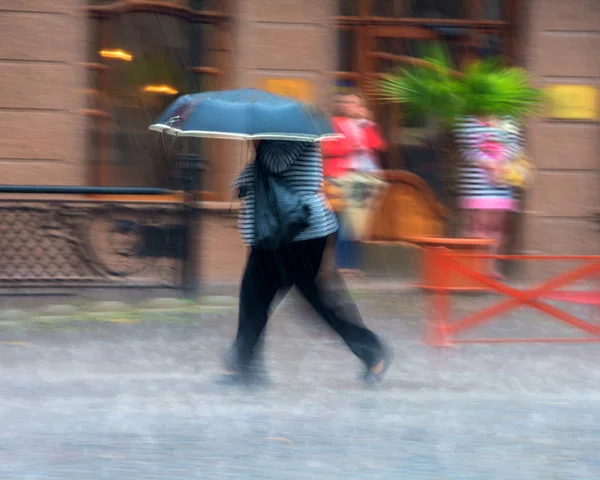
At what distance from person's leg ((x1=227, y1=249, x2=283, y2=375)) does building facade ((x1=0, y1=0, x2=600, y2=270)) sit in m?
3.98

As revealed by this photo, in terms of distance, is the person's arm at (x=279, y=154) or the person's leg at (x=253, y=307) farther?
the person's leg at (x=253, y=307)

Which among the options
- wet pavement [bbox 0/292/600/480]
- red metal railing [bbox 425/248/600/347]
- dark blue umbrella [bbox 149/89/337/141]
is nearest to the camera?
wet pavement [bbox 0/292/600/480]

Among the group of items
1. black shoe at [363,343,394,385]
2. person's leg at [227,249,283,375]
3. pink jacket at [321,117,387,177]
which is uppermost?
pink jacket at [321,117,387,177]

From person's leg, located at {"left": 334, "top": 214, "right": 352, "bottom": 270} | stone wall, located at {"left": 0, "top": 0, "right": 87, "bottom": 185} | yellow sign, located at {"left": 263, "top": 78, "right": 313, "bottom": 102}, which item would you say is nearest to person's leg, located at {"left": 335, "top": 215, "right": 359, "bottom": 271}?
person's leg, located at {"left": 334, "top": 214, "right": 352, "bottom": 270}

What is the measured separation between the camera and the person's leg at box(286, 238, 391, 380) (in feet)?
20.7

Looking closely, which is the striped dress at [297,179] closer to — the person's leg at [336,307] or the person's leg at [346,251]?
the person's leg at [336,307]

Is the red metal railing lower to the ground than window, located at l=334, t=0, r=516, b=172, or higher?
lower

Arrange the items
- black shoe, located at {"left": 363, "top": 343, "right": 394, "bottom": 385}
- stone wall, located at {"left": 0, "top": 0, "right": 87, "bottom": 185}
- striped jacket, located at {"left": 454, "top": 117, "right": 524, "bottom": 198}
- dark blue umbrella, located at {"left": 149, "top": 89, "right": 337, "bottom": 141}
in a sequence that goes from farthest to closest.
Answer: stone wall, located at {"left": 0, "top": 0, "right": 87, "bottom": 185}
striped jacket, located at {"left": 454, "top": 117, "right": 524, "bottom": 198}
black shoe, located at {"left": 363, "top": 343, "right": 394, "bottom": 385}
dark blue umbrella, located at {"left": 149, "top": 89, "right": 337, "bottom": 141}

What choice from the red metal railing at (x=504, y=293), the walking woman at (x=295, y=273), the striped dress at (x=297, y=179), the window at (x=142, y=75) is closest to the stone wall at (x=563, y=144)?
the red metal railing at (x=504, y=293)

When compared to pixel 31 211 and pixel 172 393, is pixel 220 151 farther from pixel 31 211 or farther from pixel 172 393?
pixel 172 393

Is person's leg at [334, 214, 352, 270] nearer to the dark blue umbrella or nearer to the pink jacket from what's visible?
the pink jacket

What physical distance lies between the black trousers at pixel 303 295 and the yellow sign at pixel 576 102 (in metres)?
5.03

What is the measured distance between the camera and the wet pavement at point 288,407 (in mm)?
5094

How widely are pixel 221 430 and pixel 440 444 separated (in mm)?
1173
